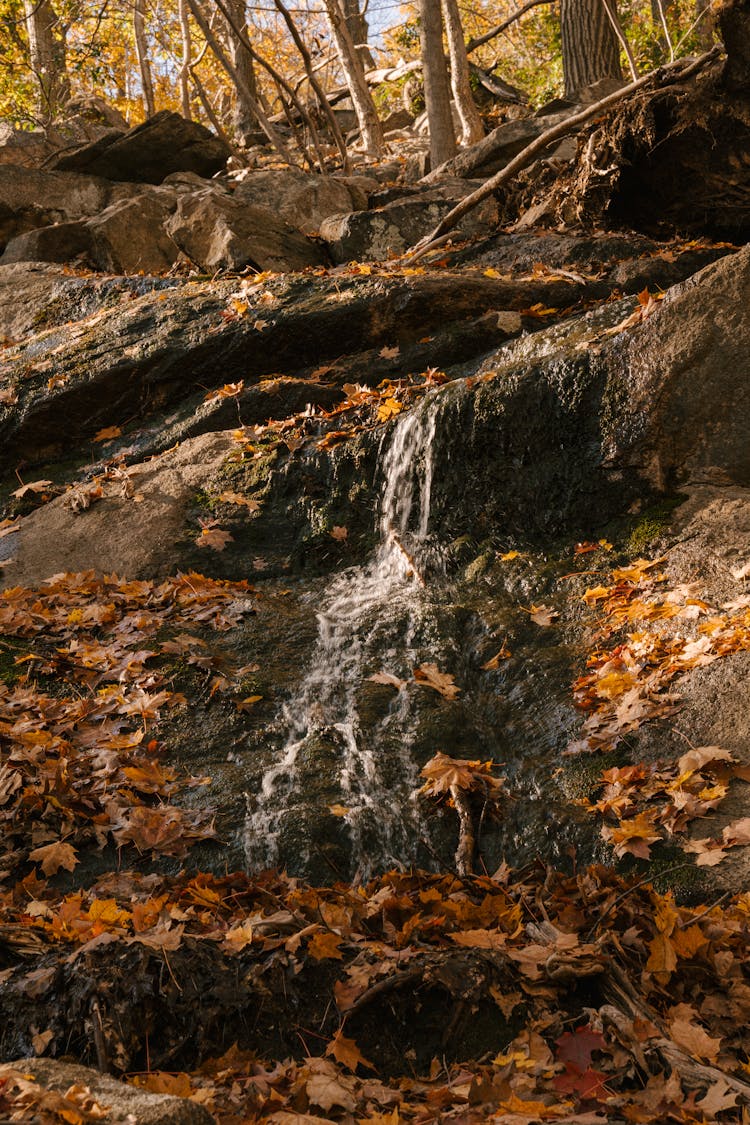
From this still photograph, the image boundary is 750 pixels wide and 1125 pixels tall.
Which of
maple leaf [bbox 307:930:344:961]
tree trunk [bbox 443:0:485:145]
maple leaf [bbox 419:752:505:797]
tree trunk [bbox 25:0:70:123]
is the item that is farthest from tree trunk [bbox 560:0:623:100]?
maple leaf [bbox 307:930:344:961]

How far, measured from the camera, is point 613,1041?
2594 mm

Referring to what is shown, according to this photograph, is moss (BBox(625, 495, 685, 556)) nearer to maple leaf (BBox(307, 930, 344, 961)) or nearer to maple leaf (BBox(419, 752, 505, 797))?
maple leaf (BBox(419, 752, 505, 797))

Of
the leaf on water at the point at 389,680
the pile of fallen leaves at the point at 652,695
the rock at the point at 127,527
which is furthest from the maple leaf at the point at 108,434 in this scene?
the pile of fallen leaves at the point at 652,695

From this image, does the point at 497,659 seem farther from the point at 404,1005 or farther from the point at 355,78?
the point at 355,78

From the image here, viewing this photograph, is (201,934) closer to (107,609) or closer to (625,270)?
(107,609)

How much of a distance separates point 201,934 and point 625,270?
7230 mm

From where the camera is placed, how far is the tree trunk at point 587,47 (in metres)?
12.7

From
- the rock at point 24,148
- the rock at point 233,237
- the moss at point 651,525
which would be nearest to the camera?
the moss at point 651,525

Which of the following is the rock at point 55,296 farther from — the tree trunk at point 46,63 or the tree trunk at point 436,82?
the tree trunk at point 46,63

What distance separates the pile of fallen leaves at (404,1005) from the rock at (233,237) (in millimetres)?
8340

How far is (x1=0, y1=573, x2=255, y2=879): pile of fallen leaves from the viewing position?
4.09 m

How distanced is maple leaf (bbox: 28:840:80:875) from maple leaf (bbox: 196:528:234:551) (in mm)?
3105

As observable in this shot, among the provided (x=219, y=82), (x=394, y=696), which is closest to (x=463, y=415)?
(x=394, y=696)

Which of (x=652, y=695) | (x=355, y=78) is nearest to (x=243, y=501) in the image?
(x=652, y=695)
